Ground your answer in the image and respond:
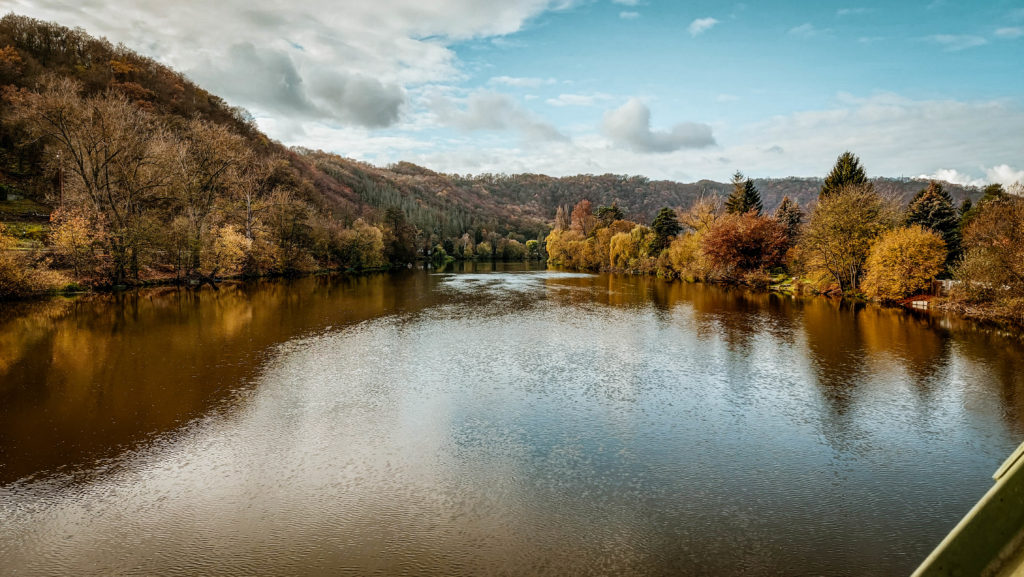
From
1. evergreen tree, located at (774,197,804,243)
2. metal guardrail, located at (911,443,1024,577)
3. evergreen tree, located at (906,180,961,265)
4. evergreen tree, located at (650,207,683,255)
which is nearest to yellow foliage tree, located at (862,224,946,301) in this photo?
→ evergreen tree, located at (906,180,961,265)

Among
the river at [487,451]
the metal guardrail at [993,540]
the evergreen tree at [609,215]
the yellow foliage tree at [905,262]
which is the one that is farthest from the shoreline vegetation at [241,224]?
the metal guardrail at [993,540]

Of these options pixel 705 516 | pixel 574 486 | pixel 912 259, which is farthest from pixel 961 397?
pixel 912 259

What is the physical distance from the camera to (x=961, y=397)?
12.5 meters

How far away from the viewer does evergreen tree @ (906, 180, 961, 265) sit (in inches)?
1484

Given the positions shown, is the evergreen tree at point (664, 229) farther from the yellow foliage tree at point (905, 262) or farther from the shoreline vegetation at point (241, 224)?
the yellow foliage tree at point (905, 262)

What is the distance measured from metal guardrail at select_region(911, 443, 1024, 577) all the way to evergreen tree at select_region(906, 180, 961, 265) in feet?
153

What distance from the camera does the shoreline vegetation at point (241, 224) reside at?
96.0 feet

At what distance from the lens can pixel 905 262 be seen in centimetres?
2983

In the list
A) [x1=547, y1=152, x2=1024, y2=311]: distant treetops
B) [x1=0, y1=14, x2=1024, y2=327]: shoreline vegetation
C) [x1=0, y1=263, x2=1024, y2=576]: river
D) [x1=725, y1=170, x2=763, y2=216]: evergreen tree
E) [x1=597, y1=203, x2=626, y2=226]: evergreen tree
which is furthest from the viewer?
[x1=597, y1=203, x2=626, y2=226]: evergreen tree

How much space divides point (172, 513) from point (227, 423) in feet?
11.4

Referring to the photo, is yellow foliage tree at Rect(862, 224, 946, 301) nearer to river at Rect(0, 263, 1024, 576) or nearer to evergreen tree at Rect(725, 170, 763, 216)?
river at Rect(0, 263, 1024, 576)

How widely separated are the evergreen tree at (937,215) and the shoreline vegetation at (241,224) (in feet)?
0.53

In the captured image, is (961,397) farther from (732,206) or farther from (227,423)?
(732,206)

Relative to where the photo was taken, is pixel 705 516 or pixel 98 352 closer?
pixel 705 516
